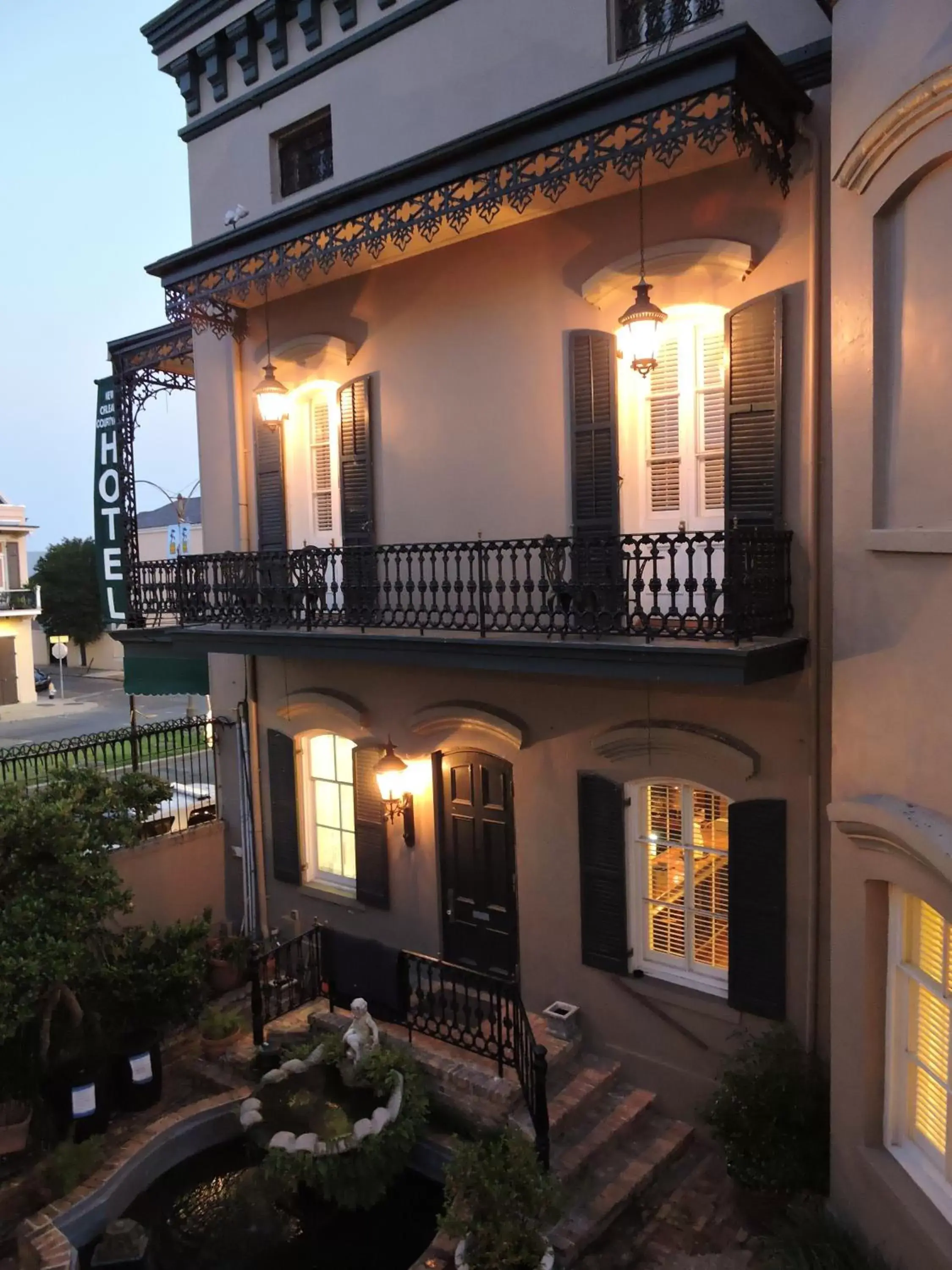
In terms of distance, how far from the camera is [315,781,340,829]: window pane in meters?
10.3

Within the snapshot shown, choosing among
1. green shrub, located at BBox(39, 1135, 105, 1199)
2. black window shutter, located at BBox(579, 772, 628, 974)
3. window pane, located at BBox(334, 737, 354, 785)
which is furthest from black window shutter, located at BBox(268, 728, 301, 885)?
black window shutter, located at BBox(579, 772, 628, 974)

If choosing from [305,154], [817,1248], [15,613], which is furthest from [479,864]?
[15,613]

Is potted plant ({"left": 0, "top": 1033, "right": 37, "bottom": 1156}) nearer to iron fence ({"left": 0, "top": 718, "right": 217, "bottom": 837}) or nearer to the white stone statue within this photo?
the white stone statue

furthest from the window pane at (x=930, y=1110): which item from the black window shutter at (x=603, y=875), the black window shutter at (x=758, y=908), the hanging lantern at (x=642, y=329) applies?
the hanging lantern at (x=642, y=329)

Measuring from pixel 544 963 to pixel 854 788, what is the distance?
4.06 meters

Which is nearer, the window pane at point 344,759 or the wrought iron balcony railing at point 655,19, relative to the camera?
the wrought iron balcony railing at point 655,19

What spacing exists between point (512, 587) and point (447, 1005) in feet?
13.8

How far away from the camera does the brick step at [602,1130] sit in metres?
6.73

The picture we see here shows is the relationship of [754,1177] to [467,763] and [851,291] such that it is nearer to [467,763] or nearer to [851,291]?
[467,763]

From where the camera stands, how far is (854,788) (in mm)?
5410

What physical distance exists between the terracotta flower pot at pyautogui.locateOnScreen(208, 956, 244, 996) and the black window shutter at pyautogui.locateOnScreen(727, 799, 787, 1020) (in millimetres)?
5661

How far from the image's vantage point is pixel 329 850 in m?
10.5

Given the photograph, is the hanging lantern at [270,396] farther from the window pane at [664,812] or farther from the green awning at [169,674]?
the window pane at [664,812]

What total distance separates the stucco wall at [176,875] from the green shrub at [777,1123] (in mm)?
6856
